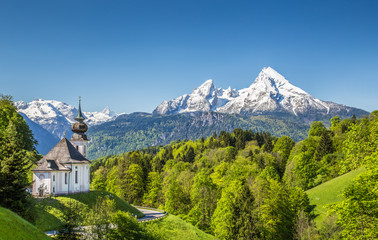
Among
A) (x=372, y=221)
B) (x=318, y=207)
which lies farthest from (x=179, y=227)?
(x=372, y=221)

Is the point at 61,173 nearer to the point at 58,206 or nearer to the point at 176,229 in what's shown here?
the point at 58,206

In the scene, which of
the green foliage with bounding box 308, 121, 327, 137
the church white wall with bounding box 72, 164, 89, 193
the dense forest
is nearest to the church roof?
the church white wall with bounding box 72, 164, 89, 193

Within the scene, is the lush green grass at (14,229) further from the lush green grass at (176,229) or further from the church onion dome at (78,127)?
the church onion dome at (78,127)

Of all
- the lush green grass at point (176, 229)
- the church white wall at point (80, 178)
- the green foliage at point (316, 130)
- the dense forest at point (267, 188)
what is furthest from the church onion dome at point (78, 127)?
the green foliage at point (316, 130)

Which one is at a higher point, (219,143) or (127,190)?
(219,143)

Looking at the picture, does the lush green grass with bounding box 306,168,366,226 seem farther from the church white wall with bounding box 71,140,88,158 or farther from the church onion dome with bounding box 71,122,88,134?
the church onion dome with bounding box 71,122,88,134

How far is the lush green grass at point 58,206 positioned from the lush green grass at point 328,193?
29060mm

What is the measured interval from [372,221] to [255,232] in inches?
877

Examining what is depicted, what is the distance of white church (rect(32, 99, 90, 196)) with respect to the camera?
51406 millimetres

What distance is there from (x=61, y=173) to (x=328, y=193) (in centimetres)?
4438

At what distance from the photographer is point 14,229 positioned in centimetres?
2389

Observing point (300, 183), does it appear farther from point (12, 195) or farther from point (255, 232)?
point (12, 195)

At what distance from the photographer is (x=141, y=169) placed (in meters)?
88.5

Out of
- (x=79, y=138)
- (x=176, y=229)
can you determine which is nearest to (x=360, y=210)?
(x=176, y=229)
